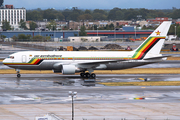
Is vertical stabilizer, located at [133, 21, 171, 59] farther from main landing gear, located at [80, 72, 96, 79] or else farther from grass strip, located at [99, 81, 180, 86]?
main landing gear, located at [80, 72, 96, 79]

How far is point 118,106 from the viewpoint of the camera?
31078 millimetres

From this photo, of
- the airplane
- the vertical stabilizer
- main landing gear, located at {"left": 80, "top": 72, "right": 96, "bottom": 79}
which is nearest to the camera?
the airplane

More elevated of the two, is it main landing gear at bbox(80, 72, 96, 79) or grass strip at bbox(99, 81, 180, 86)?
main landing gear at bbox(80, 72, 96, 79)

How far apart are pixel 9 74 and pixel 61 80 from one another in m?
10.8

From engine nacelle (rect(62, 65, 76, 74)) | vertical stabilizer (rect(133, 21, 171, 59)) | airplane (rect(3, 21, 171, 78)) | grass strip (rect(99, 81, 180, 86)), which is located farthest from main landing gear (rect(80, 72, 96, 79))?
vertical stabilizer (rect(133, 21, 171, 59))

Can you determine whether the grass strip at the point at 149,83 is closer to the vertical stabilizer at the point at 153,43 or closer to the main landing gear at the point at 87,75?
the main landing gear at the point at 87,75

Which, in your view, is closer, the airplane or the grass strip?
the grass strip

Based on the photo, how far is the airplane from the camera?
1876 inches

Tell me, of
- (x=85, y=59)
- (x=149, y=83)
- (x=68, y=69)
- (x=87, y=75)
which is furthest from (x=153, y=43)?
(x=68, y=69)

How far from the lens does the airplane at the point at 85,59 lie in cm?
4766

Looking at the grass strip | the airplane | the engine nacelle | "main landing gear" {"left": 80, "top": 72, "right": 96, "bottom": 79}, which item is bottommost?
the grass strip

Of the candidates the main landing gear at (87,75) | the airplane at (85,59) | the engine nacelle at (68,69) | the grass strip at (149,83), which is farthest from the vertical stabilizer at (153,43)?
the engine nacelle at (68,69)

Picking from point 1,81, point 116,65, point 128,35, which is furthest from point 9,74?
point 128,35

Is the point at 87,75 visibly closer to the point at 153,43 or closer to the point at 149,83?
the point at 149,83
